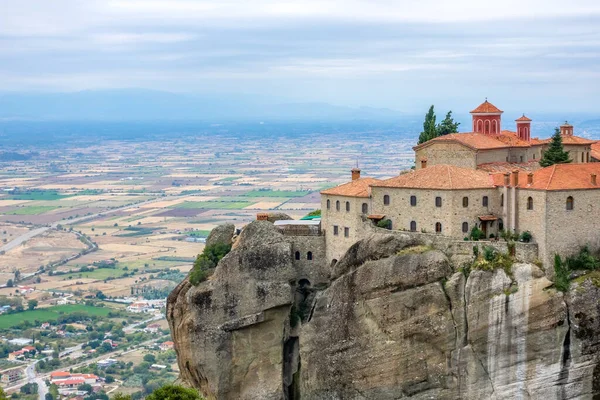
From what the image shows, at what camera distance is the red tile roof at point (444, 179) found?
62.6 metres

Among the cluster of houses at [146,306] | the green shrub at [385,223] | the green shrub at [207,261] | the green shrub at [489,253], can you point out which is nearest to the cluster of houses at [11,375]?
the cluster of houses at [146,306]

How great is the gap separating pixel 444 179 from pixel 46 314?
309 feet

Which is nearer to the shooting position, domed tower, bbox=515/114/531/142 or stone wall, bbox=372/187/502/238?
stone wall, bbox=372/187/502/238

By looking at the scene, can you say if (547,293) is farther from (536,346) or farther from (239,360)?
(239,360)

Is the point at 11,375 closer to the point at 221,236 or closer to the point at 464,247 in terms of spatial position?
the point at 221,236

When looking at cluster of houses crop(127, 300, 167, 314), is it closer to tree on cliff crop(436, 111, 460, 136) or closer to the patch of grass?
tree on cliff crop(436, 111, 460, 136)

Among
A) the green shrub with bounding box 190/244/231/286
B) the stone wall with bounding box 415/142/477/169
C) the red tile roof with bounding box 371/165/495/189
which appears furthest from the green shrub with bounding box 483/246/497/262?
the green shrub with bounding box 190/244/231/286

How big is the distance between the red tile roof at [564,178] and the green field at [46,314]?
3720 inches

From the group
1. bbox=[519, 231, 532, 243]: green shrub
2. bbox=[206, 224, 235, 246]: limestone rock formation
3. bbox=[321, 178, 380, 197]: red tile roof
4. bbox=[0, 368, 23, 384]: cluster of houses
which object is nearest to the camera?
bbox=[519, 231, 532, 243]: green shrub

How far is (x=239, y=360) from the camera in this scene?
66375mm

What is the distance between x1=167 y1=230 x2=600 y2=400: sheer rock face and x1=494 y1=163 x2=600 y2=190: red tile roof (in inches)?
204

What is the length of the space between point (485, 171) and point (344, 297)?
1283cm

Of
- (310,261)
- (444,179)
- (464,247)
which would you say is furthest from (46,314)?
(464,247)

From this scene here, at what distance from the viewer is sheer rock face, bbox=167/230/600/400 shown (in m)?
56.4
